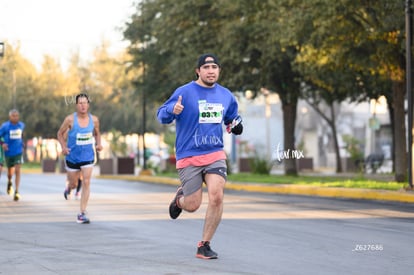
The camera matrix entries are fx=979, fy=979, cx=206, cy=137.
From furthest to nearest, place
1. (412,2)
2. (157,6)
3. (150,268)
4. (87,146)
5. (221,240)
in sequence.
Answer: (157,6), (412,2), (87,146), (221,240), (150,268)

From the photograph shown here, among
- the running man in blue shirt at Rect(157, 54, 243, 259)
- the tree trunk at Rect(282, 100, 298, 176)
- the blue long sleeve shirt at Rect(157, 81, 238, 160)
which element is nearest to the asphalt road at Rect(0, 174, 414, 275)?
the running man in blue shirt at Rect(157, 54, 243, 259)

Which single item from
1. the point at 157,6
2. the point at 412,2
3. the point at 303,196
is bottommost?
the point at 303,196

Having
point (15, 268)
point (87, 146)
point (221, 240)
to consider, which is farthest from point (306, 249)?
point (87, 146)

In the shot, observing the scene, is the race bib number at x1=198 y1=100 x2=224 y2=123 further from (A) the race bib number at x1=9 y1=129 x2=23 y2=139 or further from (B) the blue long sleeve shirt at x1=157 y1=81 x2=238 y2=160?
(A) the race bib number at x1=9 y1=129 x2=23 y2=139

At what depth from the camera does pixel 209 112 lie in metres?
9.42

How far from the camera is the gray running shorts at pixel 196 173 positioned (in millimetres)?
9438

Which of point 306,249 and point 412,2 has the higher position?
point 412,2

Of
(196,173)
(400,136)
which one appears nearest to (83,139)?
(196,173)

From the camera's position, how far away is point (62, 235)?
11992 mm

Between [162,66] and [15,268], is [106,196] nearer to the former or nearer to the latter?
[15,268]

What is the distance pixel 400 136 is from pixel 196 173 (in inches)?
748

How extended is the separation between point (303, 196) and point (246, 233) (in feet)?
35.9

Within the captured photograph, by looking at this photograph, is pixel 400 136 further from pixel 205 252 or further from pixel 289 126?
pixel 205 252

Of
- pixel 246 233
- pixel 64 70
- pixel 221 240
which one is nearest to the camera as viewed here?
pixel 221 240
